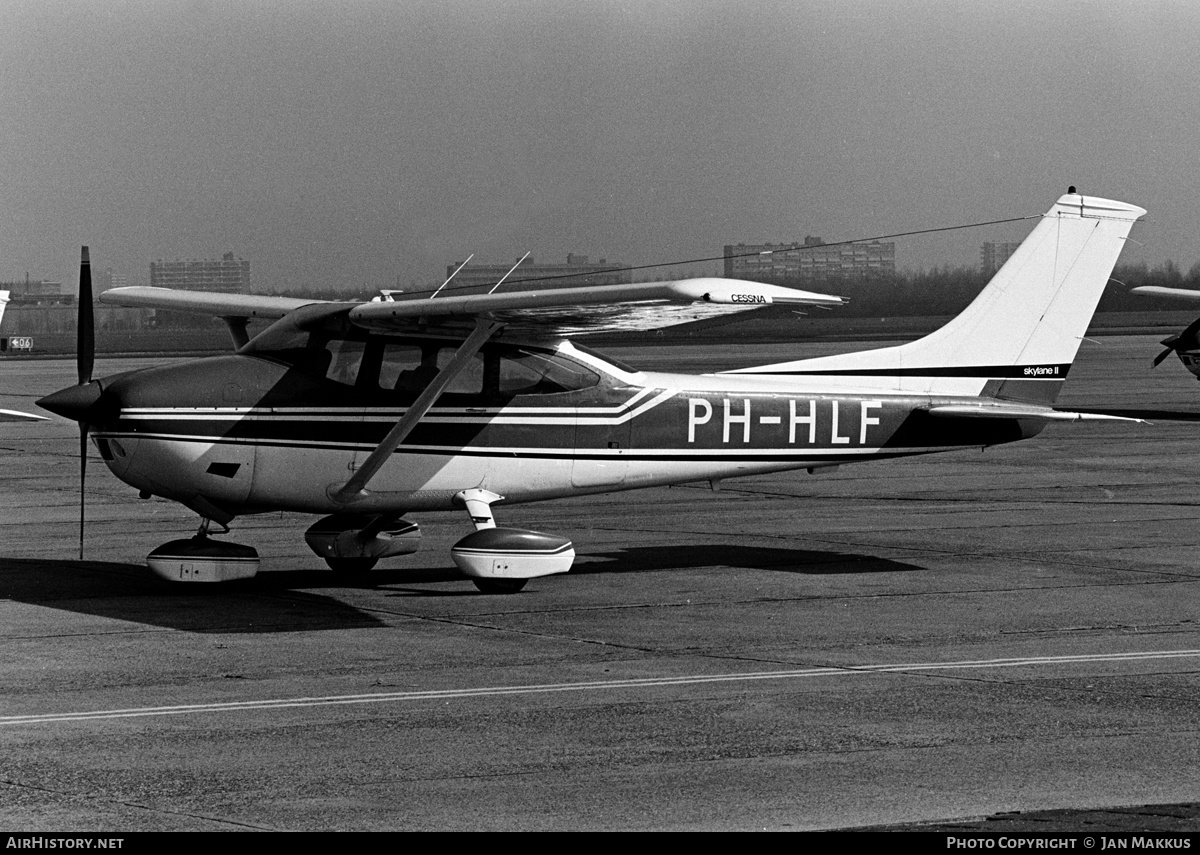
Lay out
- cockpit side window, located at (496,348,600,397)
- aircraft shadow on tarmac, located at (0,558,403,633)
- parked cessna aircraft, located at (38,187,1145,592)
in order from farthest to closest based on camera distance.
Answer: cockpit side window, located at (496,348,600,397) < parked cessna aircraft, located at (38,187,1145,592) < aircraft shadow on tarmac, located at (0,558,403,633)

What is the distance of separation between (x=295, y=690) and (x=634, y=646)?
235 cm

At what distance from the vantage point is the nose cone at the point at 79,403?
40.7 feet

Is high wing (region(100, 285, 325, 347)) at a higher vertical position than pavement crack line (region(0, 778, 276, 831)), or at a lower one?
higher

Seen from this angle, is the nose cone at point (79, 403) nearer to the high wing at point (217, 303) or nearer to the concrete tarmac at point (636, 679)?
the concrete tarmac at point (636, 679)

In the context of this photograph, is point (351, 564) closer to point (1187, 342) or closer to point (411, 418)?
point (411, 418)

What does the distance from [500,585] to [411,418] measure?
1462 mm

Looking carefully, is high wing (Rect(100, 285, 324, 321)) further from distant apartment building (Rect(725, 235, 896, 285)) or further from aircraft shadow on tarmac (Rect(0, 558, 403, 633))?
distant apartment building (Rect(725, 235, 896, 285))

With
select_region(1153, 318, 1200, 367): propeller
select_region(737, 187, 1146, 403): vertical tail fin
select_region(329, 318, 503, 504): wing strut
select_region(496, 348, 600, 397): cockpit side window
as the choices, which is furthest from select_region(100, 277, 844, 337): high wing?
select_region(1153, 318, 1200, 367): propeller

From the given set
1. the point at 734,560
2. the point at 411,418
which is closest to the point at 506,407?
the point at 411,418

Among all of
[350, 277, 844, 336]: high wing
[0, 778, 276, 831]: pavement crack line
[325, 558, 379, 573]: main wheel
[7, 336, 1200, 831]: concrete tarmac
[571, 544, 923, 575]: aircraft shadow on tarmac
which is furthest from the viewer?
[571, 544, 923, 575]: aircraft shadow on tarmac

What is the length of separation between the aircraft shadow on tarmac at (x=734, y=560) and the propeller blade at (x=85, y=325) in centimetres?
435

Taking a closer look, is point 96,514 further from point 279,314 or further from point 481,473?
point 481,473

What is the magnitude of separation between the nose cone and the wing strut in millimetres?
1884

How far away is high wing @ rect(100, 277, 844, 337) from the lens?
10.7m
